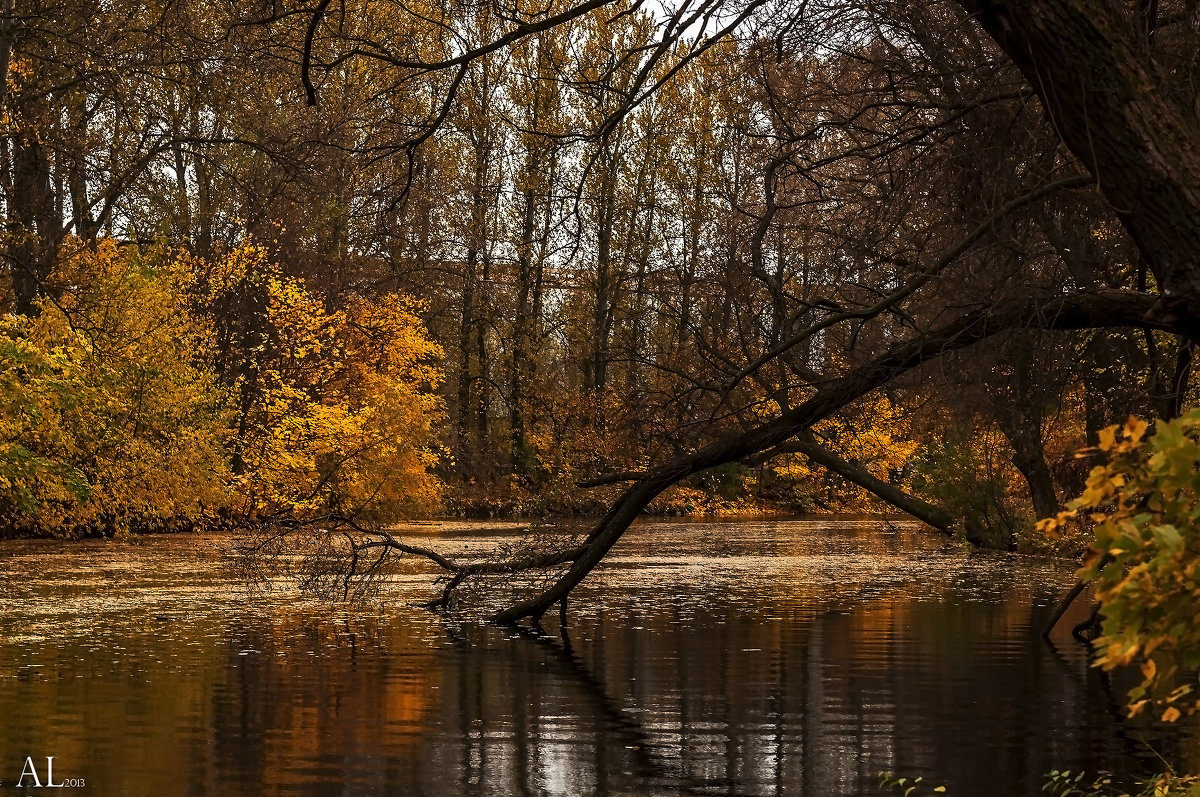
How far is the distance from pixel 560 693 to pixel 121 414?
20012mm

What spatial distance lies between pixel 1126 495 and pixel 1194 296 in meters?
3.00

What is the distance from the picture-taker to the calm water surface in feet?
31.2

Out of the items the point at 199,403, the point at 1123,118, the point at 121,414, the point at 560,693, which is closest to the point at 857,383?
the point at 560,693

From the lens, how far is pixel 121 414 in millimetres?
30328

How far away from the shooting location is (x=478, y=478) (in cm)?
4400

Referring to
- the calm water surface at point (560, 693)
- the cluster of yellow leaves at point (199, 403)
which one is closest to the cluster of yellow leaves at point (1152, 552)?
the calm water surface at point (560, 693)

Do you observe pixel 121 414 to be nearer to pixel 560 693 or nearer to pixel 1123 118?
pixel 560 693

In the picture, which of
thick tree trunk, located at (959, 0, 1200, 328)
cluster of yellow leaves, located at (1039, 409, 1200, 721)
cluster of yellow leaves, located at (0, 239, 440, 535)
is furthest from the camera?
cluster of yellow leaves, located at (0, 239, 440, 535)

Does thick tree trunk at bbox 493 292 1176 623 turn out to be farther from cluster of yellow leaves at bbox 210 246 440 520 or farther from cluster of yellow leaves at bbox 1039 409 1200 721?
cluster of yellow leaves at bbox 210 246 440 520

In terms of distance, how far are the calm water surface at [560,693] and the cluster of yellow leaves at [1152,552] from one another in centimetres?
614

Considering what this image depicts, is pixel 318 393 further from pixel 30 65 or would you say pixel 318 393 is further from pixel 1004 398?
→ pixel 1004 398

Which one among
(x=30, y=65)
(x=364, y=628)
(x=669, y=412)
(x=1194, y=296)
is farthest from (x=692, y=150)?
(x=1194, y=296)

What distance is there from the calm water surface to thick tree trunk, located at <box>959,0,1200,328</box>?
446cm

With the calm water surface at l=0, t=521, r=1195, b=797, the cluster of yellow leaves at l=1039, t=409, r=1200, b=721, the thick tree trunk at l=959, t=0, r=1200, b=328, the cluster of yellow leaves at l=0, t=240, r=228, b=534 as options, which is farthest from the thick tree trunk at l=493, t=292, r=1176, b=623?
the cluster of yellow leaves at l=0, t=240, r=228, b=534
